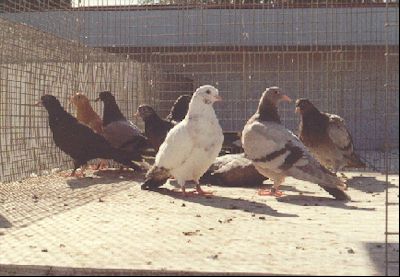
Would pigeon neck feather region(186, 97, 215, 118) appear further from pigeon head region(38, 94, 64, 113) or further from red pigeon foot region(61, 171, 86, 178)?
pigeon head region(38, 94, 64, 113)

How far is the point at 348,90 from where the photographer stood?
10352mm

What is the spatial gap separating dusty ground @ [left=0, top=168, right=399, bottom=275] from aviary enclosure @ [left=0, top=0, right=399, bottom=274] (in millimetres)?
1839

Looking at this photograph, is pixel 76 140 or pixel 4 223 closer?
pixel 4 223

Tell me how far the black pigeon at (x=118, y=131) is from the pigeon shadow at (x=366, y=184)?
105 inches

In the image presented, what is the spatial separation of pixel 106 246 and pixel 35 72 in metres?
4.73

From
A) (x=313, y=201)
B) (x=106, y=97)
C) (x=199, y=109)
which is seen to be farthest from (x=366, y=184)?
(x=106, y=97)

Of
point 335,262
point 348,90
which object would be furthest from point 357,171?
point 335,262

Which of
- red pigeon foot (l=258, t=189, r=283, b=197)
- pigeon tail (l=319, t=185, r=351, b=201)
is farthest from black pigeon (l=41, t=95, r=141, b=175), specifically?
pigeon tail (l=319, t=185, r=351, b=201)

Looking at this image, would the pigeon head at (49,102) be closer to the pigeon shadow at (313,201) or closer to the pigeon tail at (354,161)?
the pigeon shadow at (313,201)

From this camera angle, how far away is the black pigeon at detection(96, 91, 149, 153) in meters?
8.09

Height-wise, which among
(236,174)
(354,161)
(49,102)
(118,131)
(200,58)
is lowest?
(236,174)

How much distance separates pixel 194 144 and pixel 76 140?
228 cm

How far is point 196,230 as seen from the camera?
13.3 feet

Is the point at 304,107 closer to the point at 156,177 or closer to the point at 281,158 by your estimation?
the point at 281,158
